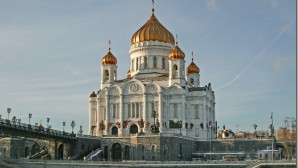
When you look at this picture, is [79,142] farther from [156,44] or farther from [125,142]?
[156,44]

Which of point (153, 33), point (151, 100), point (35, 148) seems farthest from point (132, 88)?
point (35, 148)

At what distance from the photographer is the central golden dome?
320 ft

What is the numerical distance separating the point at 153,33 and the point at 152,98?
13971mm

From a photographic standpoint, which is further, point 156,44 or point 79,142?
point 156,44

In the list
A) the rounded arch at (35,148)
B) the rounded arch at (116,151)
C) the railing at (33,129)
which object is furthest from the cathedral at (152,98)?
the rounded arch at (35,148)

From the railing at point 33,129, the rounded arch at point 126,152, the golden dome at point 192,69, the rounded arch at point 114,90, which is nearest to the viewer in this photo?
the railing at point 33,129

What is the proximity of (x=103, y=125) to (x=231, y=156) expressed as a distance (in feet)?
85.7

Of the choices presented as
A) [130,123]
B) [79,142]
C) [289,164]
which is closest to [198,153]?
[130,123]

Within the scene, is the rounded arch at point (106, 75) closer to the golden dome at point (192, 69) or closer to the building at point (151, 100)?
the building at point (151, 100)

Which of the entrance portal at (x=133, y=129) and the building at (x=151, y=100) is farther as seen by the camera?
the entrance portal at (x=133, y=129)

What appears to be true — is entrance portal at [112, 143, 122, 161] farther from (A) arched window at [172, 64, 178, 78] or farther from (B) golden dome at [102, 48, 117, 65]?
(B) golden dome at [102, 48, 117, 65]

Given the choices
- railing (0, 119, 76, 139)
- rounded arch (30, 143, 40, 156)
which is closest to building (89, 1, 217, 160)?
railing (0, 119, 76, 139)

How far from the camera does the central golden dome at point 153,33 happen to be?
97.5 metres

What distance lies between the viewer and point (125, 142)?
3265 inches
